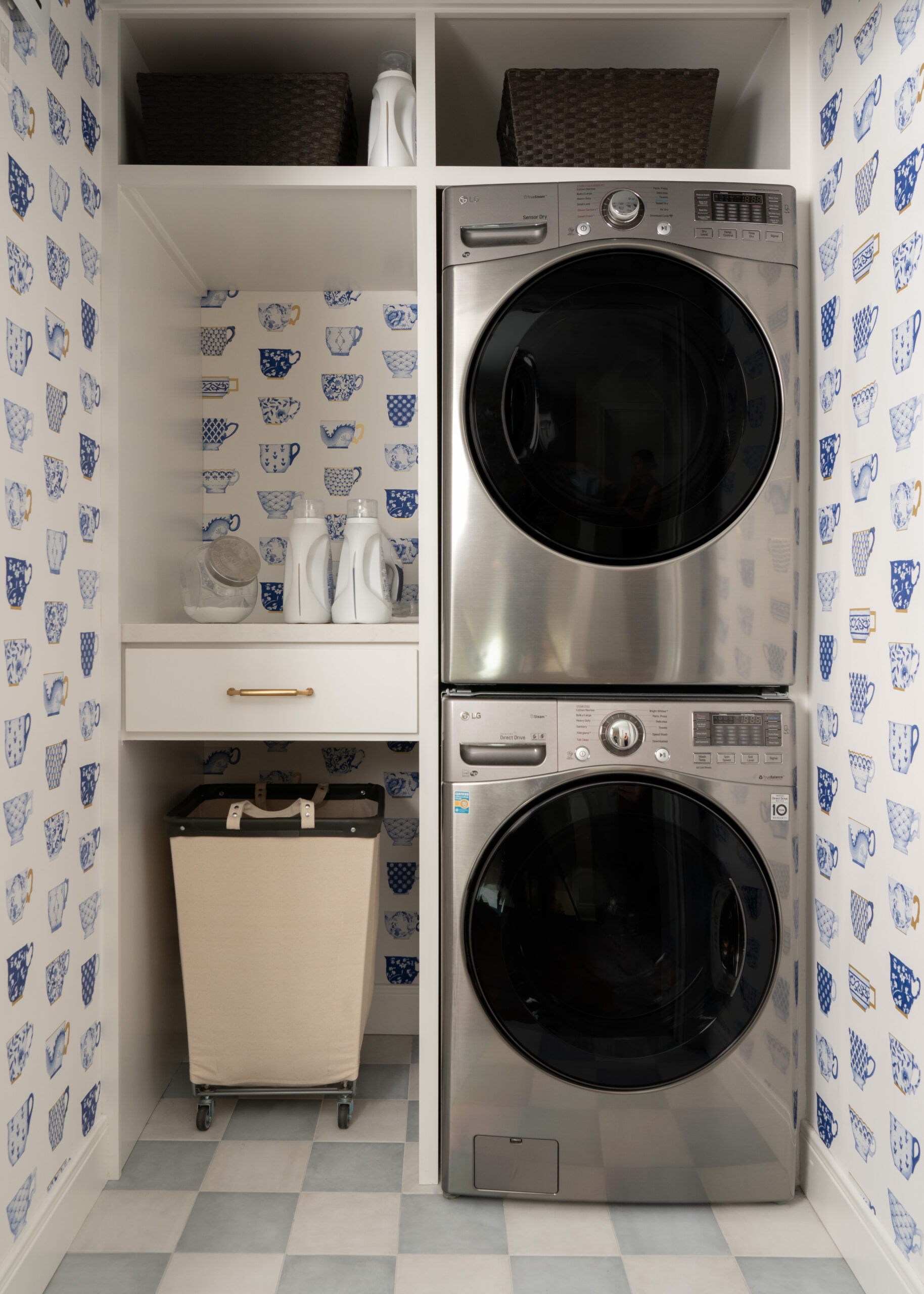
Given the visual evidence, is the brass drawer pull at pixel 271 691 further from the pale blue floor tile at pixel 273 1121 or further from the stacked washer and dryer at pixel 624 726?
the pale blue floor tile at pixel 273 1121

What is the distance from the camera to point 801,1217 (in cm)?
142

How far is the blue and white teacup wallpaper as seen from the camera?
2066mm

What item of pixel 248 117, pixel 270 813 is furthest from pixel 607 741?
pixel 248 117

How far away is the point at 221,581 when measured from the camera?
64.6 inches

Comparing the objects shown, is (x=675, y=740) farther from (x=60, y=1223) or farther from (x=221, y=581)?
(x=60, y=1223)

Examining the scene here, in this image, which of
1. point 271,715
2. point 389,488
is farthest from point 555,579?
point 389,488

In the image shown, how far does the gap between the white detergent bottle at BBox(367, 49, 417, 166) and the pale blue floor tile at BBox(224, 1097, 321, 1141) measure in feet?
6.06

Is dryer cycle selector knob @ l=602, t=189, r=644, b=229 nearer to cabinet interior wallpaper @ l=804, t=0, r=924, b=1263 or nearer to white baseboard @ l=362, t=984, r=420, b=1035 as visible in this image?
cabinet interior wallpaper @ l=804, t=0, r=924, b=1263

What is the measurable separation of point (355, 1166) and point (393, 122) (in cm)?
191

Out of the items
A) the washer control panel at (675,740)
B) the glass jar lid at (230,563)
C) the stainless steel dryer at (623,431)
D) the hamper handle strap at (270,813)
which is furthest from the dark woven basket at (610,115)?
the hamper handle strap at (270,813)

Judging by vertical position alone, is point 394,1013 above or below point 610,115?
below

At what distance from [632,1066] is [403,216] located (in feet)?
5.25

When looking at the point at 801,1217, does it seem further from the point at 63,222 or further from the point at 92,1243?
the point at 63,222

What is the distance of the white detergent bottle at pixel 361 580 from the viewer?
5.15 ft
